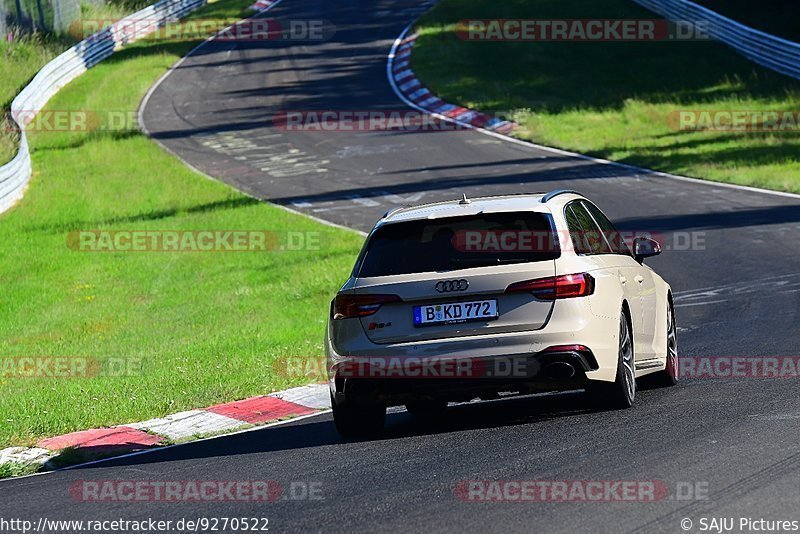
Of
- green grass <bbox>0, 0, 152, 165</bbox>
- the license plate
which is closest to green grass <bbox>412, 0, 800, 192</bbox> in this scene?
green grass <bbox>0, 0, 152, 165</bbox>

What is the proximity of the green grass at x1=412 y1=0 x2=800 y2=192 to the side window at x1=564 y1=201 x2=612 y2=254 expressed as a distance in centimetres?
1631

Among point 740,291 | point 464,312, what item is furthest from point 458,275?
point 740,291

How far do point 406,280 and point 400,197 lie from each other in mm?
17465

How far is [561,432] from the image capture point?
8.44 meters

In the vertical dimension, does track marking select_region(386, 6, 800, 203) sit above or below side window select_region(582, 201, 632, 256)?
below

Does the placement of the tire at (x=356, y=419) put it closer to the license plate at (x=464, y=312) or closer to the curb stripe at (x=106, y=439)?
the license plate at (x=464, y=312)

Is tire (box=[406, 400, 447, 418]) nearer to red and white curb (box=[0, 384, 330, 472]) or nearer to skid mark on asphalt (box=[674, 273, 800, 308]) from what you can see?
red and white curb (box=[0, 384, 330, 472])

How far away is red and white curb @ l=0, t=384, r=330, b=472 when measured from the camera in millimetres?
9773

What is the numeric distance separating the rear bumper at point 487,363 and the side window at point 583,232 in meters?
0.57

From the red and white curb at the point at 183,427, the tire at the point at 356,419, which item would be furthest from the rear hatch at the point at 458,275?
the red and white curb at the point at 183,427

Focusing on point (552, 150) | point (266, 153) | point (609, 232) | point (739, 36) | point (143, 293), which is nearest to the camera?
point (609, 232)

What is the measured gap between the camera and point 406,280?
8609mm

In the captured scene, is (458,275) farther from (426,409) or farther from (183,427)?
(183,427)

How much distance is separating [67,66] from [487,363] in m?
36.2
